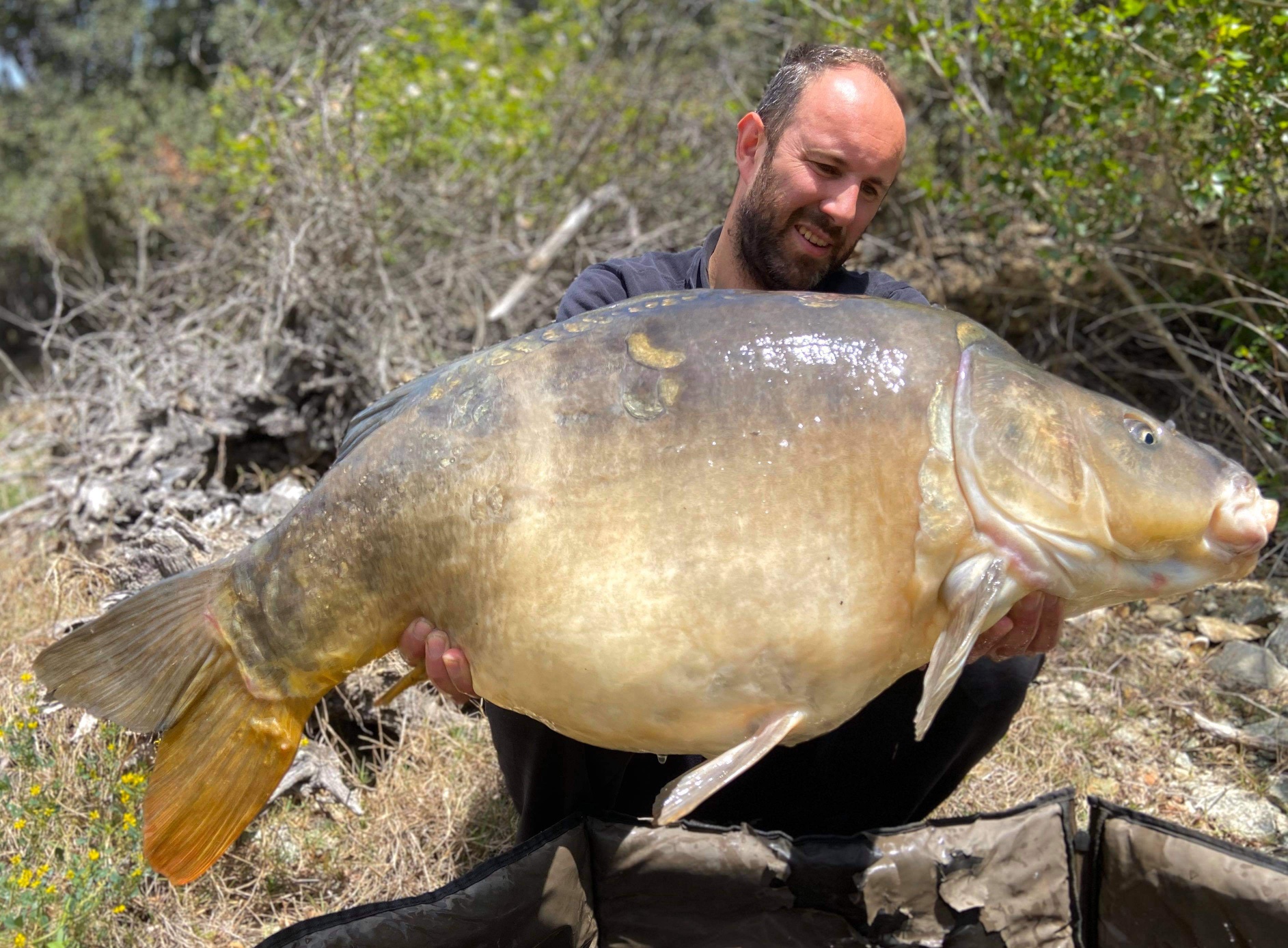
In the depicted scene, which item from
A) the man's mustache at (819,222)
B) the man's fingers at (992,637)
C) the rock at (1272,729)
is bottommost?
the rock at (1272,729)

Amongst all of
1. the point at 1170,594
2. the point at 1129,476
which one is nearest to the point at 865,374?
the point at 1129,476

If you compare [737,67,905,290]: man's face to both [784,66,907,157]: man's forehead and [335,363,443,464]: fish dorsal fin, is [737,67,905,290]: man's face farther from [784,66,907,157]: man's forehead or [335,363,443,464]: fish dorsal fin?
[335,363,443,464]: fish dorsal fin

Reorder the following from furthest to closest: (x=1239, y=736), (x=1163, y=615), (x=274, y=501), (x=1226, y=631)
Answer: (x=274, y=501), (x=1163, y=615), (x=1226, y=631), (x=1239, y=736)

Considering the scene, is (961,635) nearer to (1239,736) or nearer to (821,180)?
(821,180)

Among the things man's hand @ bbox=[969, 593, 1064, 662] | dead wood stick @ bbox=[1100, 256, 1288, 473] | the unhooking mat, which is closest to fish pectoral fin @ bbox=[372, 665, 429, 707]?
the unhooking mat

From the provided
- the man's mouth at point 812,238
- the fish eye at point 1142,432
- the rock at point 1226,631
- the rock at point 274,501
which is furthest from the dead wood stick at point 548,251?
the fish eye at point 1142,432

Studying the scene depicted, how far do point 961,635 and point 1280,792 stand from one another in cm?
133

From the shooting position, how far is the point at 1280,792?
6.95ft

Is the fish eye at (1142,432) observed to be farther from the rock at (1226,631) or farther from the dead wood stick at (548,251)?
the dead wood stick at (548,251)

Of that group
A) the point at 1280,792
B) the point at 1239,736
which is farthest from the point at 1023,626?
the point at 1239,736

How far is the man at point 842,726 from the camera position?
6.01 ft

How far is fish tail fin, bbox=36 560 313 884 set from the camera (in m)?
1.43

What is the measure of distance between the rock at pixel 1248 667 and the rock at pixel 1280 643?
2cm

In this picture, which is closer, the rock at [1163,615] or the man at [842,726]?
the man at [842,726]
